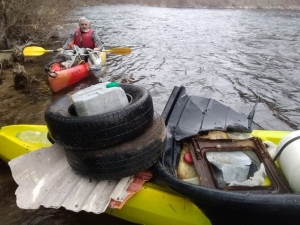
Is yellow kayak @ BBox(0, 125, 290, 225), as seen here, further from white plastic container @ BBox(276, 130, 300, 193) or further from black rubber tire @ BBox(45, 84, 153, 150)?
white plastic container @ BBox(276, 130, 300, 193)

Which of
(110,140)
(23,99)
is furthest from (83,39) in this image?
(110,140)

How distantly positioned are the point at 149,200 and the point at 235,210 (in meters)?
0.75

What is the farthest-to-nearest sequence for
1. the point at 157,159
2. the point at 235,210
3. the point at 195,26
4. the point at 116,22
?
the point at 116,22 → the point at 195,26 → the point at 157,159 → the point at 235,210

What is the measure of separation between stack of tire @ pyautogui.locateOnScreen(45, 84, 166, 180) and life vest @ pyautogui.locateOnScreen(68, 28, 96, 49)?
576cm

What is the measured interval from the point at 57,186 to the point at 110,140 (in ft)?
2.13

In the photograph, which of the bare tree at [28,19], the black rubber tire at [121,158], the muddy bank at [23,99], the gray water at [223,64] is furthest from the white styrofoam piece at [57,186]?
the bare tree at [28,19]

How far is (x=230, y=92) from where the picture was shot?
6703 mm

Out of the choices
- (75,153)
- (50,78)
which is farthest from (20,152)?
(50,78)

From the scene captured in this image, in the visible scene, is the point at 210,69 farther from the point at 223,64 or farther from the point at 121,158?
the point at 121,158

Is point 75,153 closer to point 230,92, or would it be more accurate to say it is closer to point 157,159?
point 157,159

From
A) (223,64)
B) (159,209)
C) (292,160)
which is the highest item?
(292,160)

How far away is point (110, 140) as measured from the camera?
2.29 m

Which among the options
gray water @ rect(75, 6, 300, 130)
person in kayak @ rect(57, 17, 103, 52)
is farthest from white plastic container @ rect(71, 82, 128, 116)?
person in kayak @ rect(57, 17, 103, 52)

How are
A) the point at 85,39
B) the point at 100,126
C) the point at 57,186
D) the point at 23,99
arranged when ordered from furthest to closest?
the point at 85,39
the point at 23,99
the point at 57,186
the point at 100,126
